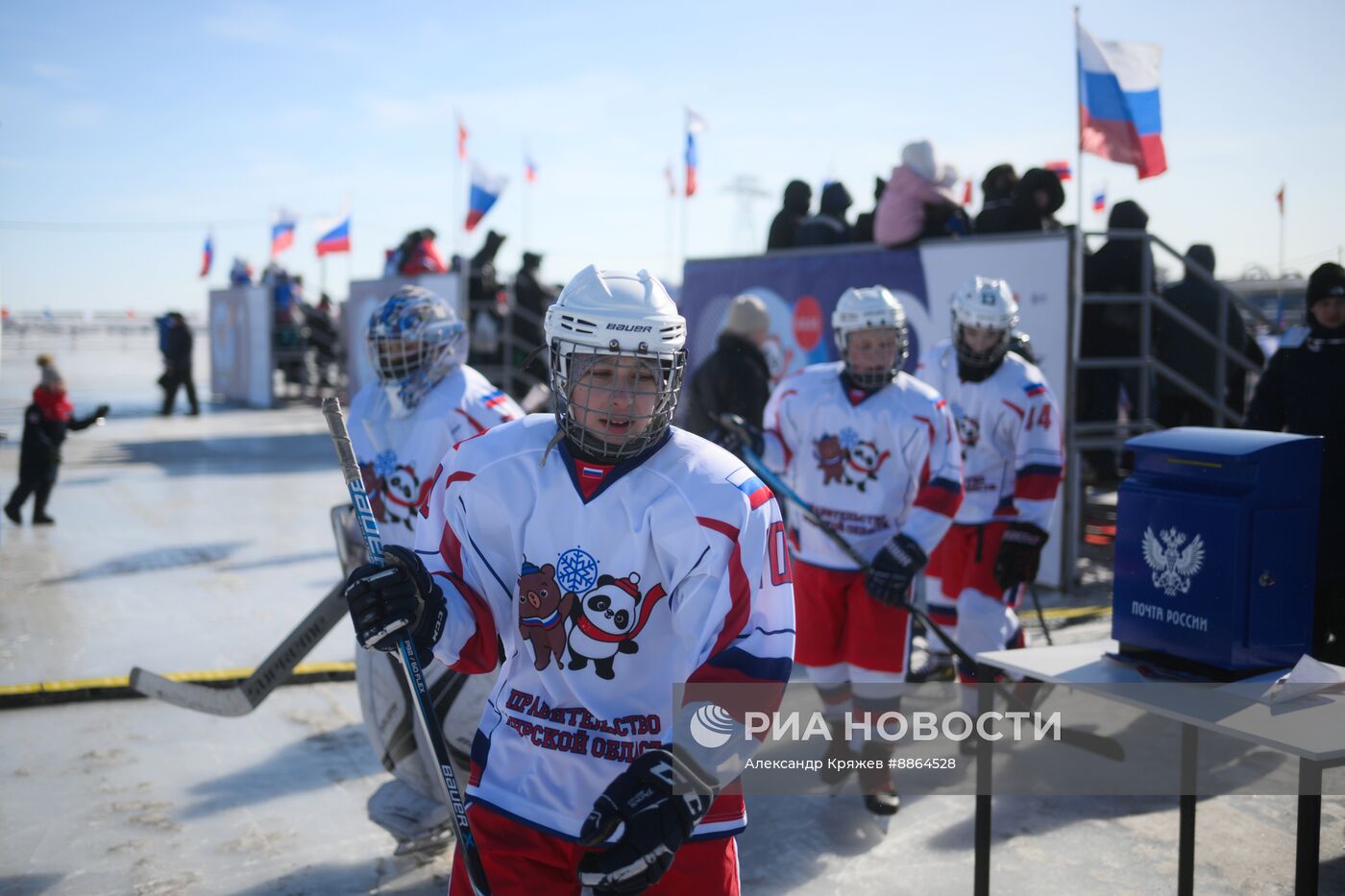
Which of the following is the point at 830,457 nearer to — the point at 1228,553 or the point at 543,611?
the point at 1228,553

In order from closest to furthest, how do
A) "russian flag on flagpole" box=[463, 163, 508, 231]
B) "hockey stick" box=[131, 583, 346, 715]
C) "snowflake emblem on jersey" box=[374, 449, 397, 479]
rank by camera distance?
"snowflake emblem on jersey" box=[374, 449, 397, 479]
"hockey stick" box=[131, 583, 346, 715]
"russian flag on flagpole" box=[463, 163, 508, 231]

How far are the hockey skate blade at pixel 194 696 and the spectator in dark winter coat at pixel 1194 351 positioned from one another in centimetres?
733

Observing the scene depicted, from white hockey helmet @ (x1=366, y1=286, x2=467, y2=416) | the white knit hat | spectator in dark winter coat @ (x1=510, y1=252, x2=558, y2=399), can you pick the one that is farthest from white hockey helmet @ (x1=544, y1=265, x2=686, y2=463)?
spectator in dark winter coat @ (x1=510, y1=252, x2=558, y2=399)

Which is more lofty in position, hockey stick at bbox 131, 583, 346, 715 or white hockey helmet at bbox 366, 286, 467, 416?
white hockey helmet at bbox 366, 286, 467, 416

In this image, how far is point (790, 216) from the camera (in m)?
10.6

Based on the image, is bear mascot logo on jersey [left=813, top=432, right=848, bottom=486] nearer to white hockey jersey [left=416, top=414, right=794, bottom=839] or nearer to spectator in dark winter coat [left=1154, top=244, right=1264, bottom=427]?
white hockey jersey [left=416, top=414, right=794, bottom=839]

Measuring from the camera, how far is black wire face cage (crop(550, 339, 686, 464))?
2426 mm

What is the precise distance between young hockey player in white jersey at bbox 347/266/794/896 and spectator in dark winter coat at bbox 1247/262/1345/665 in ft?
11.2

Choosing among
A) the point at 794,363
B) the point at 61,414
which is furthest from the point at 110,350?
the point at 794,363

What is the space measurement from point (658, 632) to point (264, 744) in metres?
3.63

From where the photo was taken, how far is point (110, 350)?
151 ft

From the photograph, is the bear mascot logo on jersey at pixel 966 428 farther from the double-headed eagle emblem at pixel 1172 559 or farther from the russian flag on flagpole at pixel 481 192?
the russian flag on flagpole at pixel 481 192

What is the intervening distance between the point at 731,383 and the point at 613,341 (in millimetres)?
A: 4576

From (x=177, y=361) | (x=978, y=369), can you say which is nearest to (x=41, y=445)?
(x=978, y=369)
